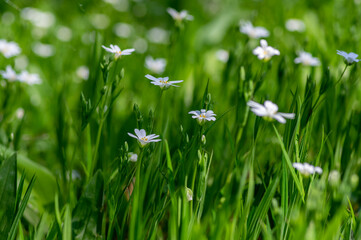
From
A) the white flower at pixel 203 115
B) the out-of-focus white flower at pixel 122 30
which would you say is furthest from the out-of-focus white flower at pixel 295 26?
the white flower at pixel 203 115

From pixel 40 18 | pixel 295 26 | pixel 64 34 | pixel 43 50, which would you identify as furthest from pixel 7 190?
pixel 40 18

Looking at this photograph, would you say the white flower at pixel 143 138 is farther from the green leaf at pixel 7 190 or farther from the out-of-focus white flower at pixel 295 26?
the out-of-focus white flower at pixel 295 26

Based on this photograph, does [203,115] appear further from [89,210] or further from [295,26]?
[295,26]

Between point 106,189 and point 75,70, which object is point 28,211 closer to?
point 106,189

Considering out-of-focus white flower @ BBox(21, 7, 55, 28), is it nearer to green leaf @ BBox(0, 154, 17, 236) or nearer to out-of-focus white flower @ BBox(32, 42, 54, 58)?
out-of-focus white flower @ BBox(32, 42, 54, 58)

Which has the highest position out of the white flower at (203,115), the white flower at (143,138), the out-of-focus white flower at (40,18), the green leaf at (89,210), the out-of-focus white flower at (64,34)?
the white flower at (203,115)
